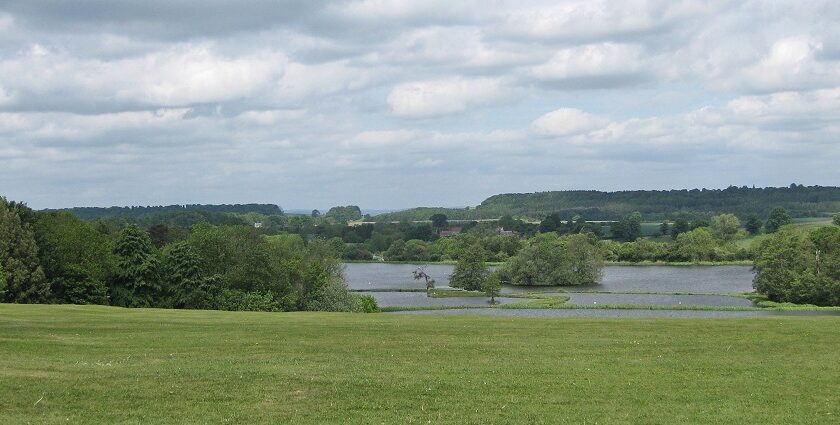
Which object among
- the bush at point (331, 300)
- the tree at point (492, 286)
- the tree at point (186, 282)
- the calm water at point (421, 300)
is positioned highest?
the tree at point (186, 282)

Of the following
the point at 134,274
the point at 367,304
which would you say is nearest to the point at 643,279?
the point at 367,304

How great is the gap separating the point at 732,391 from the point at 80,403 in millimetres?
14505

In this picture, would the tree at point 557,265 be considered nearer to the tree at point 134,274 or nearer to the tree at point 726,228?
the tree at point 726,228

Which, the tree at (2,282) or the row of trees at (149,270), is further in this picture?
the row of trees at (149,270)

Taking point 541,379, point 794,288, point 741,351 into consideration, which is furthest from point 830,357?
point 794,288

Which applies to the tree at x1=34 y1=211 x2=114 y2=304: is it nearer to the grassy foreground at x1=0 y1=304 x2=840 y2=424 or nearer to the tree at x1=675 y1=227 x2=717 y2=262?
the grassy foreground at x1=0 y1=304 x2=840 y2=424

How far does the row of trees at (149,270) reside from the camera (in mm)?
62062

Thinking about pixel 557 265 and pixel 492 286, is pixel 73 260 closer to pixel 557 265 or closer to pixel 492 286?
pixel 492 286

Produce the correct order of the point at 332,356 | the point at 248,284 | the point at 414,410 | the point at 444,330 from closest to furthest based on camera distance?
the point at 414,410 → the point at 332,356 → the point at 444,330 → the point at 248,284

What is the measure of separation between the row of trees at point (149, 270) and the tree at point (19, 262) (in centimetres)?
7

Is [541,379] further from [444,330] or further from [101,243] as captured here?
[101,243]

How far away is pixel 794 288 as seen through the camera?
313 feet

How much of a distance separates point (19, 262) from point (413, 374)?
49286 mm

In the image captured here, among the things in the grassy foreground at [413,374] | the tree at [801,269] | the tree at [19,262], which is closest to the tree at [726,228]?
the tree at [801,269]
